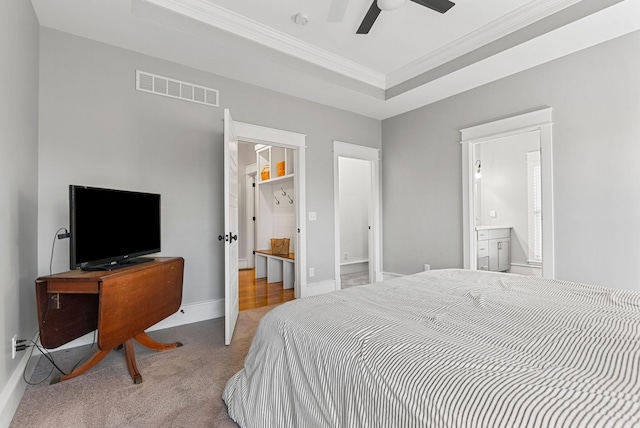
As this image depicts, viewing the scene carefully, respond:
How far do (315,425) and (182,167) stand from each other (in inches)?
105

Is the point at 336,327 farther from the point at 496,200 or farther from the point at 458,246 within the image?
the point at 496,200

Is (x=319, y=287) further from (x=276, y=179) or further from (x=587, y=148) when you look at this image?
(x=587, y=148)

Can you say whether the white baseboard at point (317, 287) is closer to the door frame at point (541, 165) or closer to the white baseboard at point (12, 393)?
the door frame at point (541, 165)

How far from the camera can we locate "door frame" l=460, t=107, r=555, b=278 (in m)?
2.96

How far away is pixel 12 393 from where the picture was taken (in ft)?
5.35

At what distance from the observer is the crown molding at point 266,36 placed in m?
2.46

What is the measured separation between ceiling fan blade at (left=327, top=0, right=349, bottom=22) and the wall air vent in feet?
4.88

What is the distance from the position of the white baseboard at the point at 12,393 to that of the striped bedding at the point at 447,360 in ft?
3.44

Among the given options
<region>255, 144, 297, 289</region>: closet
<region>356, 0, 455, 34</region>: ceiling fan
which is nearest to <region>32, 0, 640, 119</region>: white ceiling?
<region>356, 0, 455, 34</region>: ceiling fan

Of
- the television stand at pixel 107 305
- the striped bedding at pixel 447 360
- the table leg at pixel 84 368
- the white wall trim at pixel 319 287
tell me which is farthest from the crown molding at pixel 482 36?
the table leg at pixel 84 368

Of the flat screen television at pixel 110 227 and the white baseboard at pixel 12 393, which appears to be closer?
the white baseboard at pixel 12 393

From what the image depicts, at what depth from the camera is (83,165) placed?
255cm

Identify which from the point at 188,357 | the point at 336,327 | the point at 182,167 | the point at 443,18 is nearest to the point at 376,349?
the point at 336,327

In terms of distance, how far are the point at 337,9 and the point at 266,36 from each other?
2.91 ft
